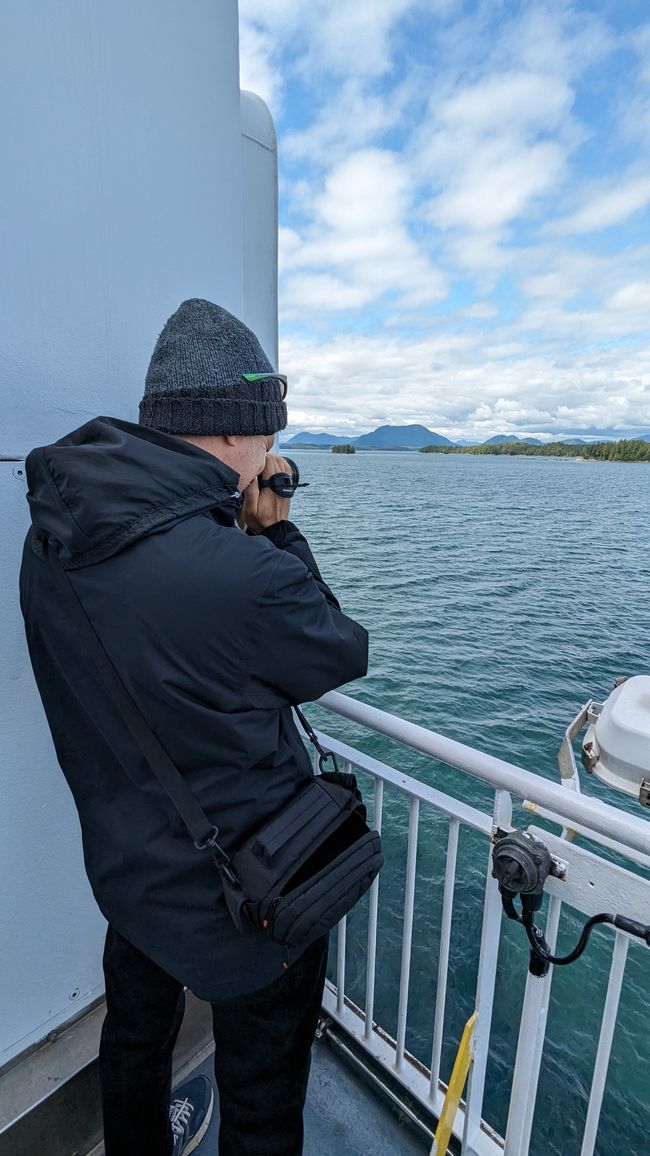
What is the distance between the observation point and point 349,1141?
1591 millimetres

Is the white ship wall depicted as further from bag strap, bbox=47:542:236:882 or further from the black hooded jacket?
bag strap, bbox=47:542:236:882

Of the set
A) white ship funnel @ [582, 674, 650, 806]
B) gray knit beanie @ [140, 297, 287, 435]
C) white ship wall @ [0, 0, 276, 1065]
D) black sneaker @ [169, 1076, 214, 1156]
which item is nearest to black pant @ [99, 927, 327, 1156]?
black sneaker @ [169, 1076, 214, 1156]

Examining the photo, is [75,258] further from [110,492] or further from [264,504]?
[110,492]

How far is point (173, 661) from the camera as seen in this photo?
2.81 ft

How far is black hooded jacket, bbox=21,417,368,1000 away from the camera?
84 centimetres

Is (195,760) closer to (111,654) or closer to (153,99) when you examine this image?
(111,654)

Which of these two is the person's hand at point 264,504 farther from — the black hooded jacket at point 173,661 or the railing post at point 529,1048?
the railing post at point 529,1048

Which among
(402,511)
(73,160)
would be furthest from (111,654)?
(402,511)

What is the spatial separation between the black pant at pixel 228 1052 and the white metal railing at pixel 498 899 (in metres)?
0.40

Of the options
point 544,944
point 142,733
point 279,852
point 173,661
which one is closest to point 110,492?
point 173,661

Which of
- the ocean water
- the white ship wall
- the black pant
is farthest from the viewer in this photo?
the ocean water

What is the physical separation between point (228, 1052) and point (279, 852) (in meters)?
0.47

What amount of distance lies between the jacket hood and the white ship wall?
0.52m

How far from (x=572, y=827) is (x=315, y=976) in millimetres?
557
